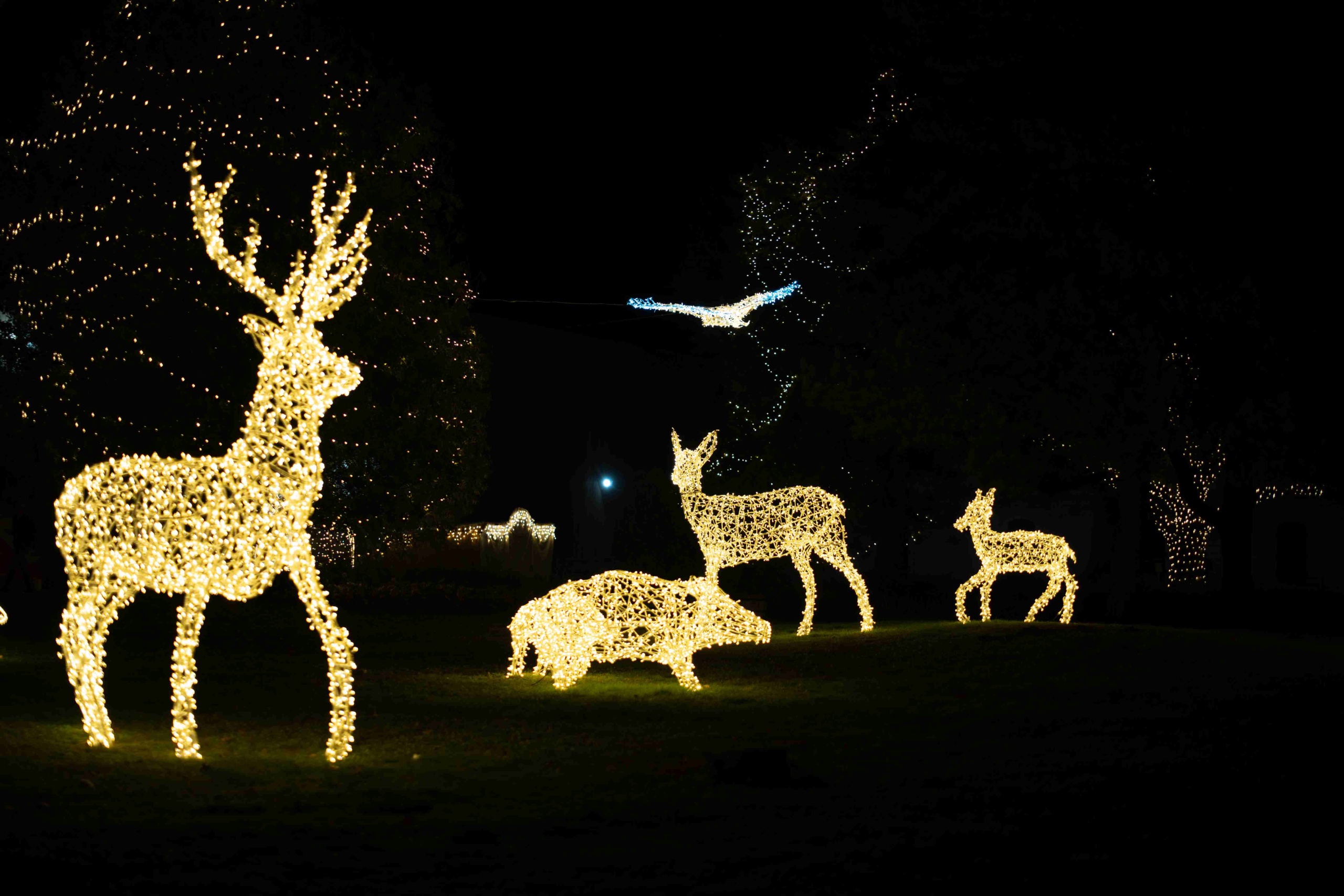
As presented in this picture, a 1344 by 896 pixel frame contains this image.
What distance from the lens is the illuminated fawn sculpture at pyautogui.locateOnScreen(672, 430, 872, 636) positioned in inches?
840

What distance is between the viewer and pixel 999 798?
27.1 feet

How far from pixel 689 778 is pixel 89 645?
14.8 feet

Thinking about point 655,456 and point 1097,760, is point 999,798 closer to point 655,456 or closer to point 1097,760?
point 1097,760

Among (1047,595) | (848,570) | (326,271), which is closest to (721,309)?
(848,570)

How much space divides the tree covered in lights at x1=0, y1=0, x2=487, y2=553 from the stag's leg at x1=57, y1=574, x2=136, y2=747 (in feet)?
39.8

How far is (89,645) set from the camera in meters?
10.0

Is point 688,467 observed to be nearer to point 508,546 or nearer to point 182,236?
point 182,236

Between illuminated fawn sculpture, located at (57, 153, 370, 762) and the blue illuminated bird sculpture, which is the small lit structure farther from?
illuminated fawn sculpture, located at (57, 153, 370, 762)

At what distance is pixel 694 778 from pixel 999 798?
1890 mm

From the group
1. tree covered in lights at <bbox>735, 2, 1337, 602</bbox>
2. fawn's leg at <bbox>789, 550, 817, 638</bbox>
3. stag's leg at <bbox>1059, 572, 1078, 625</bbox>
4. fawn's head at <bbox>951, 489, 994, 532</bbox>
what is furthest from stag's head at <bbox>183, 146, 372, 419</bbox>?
stag's leg at <bbox>1059, 572, 1078, 625</bbox>

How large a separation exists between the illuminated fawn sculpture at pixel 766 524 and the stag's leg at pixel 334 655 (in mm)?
11797

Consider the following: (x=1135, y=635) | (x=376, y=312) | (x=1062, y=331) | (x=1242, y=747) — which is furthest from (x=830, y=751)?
(x=376, y=312)

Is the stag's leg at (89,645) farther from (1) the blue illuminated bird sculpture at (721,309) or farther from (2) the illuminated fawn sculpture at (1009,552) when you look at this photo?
(1) the blue illuminated bird sculpture at (721,309)

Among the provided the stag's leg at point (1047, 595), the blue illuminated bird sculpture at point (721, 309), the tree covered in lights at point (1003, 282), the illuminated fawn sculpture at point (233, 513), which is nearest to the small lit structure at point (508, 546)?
the blue illuminated bird sculpture at point (721, 309)
